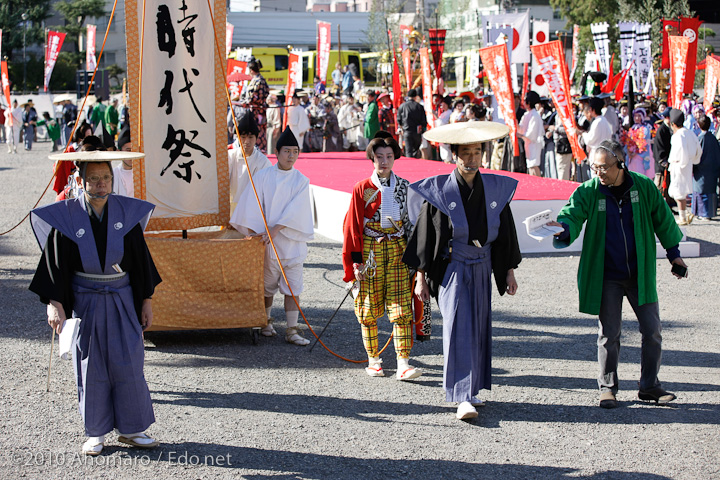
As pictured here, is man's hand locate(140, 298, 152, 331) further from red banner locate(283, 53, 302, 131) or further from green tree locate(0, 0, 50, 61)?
green tree locate(0, 0, 50, 61)

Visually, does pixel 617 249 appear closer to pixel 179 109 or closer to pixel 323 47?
pixel 179 109

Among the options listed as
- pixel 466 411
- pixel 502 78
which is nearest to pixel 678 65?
pixel 502 78

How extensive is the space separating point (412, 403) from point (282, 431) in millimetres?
859

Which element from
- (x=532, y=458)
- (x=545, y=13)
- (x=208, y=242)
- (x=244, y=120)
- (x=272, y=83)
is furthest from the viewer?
(x=545, y=13)

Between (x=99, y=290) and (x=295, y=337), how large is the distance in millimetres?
2261

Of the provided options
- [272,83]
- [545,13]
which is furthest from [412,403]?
[545,13]

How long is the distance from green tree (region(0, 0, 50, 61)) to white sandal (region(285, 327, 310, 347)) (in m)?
38.8

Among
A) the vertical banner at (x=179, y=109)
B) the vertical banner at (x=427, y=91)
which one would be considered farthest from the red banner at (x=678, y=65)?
the vertical banner at (x=179, y=109)

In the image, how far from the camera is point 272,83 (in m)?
36.8

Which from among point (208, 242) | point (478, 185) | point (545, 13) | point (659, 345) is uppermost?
point (545, 13)

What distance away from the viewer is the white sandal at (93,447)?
3803mm

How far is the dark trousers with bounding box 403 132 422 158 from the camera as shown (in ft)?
51.2

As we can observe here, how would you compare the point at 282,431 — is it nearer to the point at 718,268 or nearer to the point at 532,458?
the point at 532,458

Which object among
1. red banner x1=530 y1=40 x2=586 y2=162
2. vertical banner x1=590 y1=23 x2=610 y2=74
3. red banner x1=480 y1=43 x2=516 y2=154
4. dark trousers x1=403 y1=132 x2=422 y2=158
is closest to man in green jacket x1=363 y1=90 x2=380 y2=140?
dark trousers x1=403 y1=132 x2=422 y2=158
